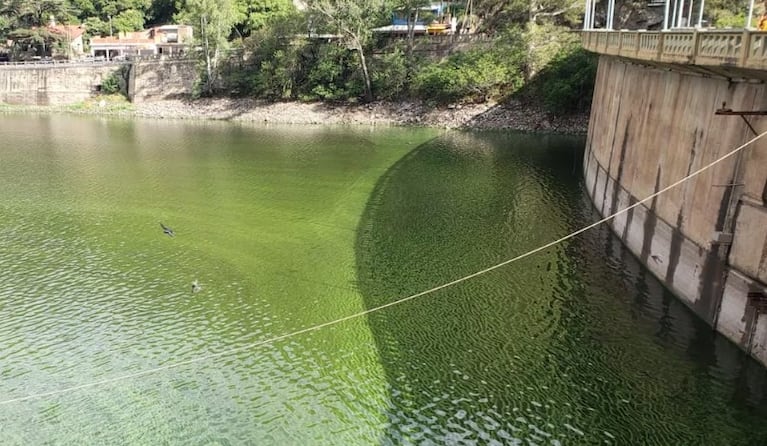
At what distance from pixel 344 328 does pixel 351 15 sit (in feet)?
143

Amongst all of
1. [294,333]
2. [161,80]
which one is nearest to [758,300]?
[294,333]

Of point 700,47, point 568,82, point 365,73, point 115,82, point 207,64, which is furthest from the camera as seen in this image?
point 115,82

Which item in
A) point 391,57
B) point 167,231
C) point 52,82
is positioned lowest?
point 167,231

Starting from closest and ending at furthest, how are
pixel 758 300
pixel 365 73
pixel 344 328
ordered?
pixel 758 300
pixel 344 328
pixel 365 73

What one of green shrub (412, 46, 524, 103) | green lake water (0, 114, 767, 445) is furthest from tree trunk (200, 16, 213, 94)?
green lake water (0, 114, 767, 445)

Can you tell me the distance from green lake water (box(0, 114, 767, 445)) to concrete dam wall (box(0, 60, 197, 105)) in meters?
38.4

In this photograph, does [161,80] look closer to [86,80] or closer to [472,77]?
[86,80]

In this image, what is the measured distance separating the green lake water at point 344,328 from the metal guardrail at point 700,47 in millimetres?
6583

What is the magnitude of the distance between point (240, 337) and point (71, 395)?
3992 mm

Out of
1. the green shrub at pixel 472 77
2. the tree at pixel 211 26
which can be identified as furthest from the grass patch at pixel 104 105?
the green shrub at pixel 472 77

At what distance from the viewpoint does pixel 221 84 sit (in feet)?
208

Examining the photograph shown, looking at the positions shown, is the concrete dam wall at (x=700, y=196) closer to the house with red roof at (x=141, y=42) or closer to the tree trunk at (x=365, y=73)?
the tree trunk at (x=365, y=73)

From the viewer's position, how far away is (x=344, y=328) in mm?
15516

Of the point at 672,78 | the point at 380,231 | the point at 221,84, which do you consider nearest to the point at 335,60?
the point at 221,84
